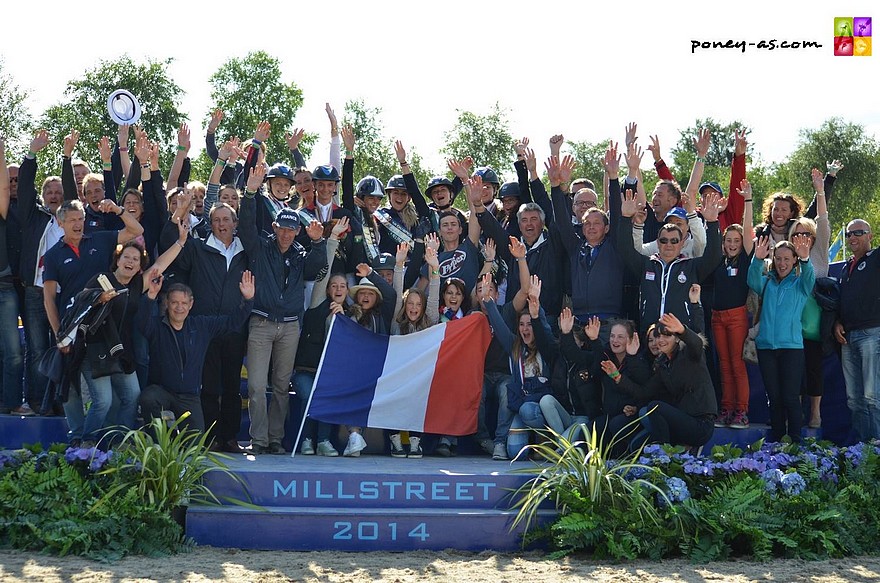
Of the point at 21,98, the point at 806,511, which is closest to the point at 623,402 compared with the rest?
the point at 806,511

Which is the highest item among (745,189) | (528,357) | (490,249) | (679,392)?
(745,189)

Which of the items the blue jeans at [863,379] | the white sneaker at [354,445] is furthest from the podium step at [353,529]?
the blue jeans at [863,379]

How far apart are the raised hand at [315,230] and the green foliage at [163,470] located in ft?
6.94

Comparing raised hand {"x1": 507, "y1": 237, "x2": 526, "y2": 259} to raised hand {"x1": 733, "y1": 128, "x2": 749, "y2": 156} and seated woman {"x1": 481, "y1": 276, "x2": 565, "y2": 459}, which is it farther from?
raised hand {"x1": 733, "y1": 128, "x2": 749, "y2": 156}

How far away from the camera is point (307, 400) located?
9328 mm

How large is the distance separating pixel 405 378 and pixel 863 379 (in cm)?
423

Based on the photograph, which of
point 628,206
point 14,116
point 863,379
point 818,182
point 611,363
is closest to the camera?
point 611,363

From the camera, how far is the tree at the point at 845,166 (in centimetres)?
4256

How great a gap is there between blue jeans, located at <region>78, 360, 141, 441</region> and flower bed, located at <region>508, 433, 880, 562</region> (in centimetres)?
328

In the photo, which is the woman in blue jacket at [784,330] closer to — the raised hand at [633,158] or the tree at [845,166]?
the raised hand at [633,158]

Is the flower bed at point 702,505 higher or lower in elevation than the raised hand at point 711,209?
lower

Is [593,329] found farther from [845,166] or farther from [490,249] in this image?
[845,166]

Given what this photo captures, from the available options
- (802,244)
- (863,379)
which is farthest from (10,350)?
(863,379)

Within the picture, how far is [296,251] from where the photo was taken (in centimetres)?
937
